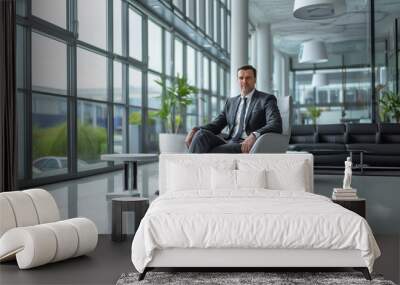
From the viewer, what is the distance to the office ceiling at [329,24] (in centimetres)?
1494

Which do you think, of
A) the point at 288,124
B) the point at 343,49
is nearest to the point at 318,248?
the point at 288,124

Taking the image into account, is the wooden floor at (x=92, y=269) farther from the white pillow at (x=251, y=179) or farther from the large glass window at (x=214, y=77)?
the large glass window at (x=214, y=77)

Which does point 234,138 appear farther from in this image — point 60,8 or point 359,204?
point 60,8

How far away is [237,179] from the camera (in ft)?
12.0

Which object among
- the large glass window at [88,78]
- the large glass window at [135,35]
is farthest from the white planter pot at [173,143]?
the large glass window at [135,35]

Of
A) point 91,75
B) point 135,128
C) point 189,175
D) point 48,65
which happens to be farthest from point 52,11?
point 189,175

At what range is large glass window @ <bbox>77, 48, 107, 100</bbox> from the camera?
27.9 feet

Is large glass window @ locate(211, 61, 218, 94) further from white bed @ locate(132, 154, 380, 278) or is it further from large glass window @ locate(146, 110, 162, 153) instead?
white bed @ locate(132, 154, 380, 278)

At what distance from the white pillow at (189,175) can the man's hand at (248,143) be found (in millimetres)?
457

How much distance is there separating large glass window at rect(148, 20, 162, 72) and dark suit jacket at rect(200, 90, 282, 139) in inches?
284

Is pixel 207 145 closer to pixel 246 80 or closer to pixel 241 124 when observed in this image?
pixel 241 124

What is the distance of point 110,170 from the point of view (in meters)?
9.53

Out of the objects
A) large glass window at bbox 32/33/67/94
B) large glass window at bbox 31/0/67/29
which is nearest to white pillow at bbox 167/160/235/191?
large glass window at bbox 32/33/67/94

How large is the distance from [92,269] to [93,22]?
22.6ft
